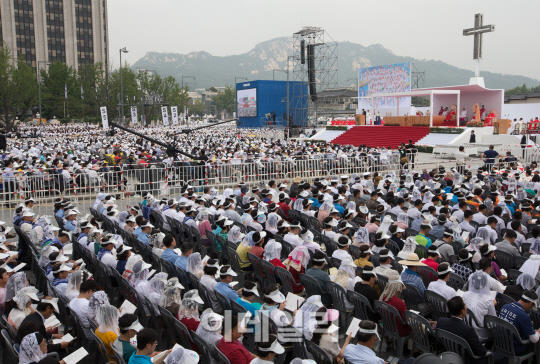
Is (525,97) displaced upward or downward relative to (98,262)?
upward

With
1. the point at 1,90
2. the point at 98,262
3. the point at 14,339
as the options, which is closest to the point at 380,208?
the point at 98,262

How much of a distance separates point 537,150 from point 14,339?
84.8ft

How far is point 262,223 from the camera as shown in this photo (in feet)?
32.9

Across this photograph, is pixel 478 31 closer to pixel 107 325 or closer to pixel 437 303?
pixel 437 303

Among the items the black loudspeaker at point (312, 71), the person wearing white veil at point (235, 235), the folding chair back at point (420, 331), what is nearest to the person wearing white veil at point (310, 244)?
the person wearing white veil at point (235, 235)

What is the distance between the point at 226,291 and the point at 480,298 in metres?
3.18

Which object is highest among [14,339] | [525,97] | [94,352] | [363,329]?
[525,97]

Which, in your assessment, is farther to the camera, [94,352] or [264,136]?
[264,136]

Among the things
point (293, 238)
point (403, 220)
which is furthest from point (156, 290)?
point (403, 220)

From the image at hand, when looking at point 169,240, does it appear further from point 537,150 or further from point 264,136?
point 264,136

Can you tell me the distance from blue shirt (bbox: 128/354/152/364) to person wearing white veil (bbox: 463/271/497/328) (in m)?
3.74

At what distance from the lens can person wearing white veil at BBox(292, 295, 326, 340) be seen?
15.9 ft

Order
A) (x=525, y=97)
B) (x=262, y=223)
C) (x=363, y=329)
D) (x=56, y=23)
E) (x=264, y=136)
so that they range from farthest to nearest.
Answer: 1. (x=56, y=23)
2. (x=525, y=97)
3. (x=264, y=136)
4. (x=262, y=223)
5. (x=363, y=329)

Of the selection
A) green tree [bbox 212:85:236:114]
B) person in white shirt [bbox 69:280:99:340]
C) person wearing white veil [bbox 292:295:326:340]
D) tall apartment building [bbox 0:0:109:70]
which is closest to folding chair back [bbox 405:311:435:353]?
person wearing white veil [bbox 292:295:326:340]
